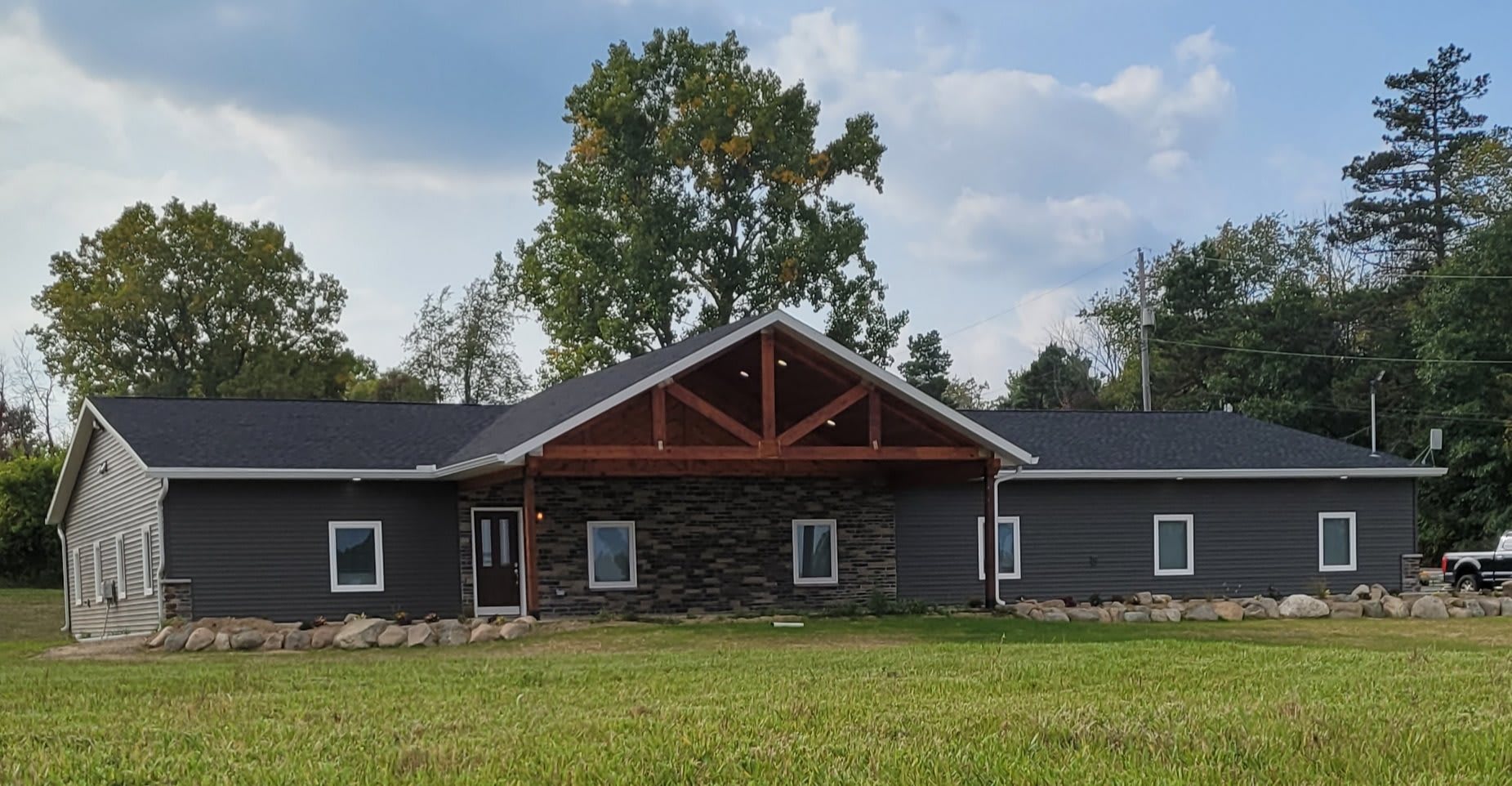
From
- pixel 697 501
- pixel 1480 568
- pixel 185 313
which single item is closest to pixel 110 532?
pixel 697 501

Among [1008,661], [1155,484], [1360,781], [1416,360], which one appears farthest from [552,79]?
[1360,781]

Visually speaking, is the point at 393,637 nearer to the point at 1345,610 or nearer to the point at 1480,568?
the point at 1345,610

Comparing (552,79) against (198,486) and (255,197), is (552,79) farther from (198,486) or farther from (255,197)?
(198,486)

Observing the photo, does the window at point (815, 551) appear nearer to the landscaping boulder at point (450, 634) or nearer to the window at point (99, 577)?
the landscaping boulder at point (450, 634)

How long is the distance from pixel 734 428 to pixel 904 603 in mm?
3899

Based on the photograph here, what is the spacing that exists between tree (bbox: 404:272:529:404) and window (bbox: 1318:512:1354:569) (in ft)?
107

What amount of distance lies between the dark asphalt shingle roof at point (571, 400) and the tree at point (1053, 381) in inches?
1486

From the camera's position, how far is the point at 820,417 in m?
19.8

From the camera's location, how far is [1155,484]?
25266 mm

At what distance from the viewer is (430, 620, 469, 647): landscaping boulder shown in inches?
687

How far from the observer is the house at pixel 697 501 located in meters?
20.3

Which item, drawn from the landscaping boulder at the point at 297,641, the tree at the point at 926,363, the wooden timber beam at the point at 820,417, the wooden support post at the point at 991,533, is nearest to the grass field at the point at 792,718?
the landscaping boulder at the point at 297,641

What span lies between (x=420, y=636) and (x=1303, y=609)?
11.9 m

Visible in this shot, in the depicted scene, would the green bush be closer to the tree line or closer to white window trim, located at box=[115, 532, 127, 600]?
the tree line
